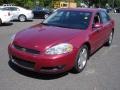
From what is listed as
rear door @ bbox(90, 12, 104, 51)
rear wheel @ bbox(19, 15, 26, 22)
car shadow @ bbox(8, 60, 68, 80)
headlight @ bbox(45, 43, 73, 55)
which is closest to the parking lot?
car shadow @ bbox(8, 60, 68, 80)

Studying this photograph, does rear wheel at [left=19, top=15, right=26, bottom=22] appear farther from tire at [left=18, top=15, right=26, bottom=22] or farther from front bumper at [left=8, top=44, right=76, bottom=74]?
front bumper at [left=8, top=44, right=76, bottom=74]

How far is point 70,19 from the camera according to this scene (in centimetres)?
Result: 696

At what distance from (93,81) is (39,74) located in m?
1.26

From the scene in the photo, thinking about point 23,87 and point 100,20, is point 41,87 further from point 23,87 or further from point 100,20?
point 100,20

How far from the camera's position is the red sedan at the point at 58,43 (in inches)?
210

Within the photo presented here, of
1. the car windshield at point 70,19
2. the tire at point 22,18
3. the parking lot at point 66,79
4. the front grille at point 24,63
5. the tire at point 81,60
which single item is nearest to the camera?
the parking lot at point 66,79

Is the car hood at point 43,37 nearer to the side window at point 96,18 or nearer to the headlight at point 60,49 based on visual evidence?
the headlight at point 60,49

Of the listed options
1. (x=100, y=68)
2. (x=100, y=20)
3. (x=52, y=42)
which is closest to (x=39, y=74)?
(x=52, y=42)

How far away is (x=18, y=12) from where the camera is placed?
2125cm

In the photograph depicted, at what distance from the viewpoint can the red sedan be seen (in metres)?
5.34

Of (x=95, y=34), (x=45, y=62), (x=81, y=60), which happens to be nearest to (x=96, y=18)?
(x=95, y=34)

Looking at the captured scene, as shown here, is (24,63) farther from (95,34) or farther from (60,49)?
(95,34)

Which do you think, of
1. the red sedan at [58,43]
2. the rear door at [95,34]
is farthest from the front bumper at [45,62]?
the rear door at [95,34]

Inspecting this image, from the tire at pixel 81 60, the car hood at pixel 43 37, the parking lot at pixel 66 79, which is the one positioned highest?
the car hood at pixel 43 37
